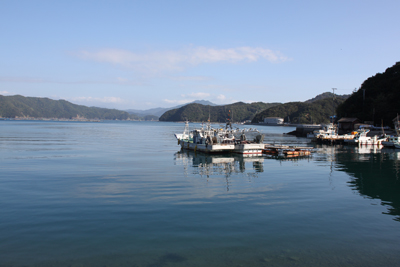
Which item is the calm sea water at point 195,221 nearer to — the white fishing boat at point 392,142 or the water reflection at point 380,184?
the water reflection at point 380,184

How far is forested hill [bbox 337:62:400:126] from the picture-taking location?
99.3 metres

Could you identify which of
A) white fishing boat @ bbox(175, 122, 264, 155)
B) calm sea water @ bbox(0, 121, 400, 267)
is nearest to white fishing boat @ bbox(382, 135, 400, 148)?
white fishing boat @ bbox(175, 122, 264, 155)

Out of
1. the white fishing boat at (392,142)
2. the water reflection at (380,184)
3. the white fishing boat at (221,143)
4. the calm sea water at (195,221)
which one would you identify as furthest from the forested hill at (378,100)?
the calm sea water at (195,221)

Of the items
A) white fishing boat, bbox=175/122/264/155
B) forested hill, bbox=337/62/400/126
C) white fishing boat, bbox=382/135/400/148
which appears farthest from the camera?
forested hill, bbox=337/62/400/126

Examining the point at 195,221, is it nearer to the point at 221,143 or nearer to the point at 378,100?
the point at 221,143

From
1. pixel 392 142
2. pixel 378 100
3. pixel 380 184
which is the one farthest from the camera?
pixel 378 100

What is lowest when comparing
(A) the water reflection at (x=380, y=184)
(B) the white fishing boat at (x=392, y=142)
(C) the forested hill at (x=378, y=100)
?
(A) the water reflection at (x=380, y=184)

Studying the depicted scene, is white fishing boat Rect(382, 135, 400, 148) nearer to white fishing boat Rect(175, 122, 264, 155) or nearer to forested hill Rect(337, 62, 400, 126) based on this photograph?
forested hill Rect(337, 62, 400, 126)

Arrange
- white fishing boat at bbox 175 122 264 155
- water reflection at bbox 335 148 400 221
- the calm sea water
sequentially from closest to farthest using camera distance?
the calm sea water, water reflection at bbox 335 148 400 221, white fishing boat at bbox 175 122 264 155

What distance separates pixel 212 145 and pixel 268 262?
34.9 meters

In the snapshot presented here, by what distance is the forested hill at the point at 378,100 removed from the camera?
326 feet

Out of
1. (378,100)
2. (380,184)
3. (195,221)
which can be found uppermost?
(378,100)

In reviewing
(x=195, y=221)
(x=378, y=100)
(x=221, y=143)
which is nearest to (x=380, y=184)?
(x=195, y=221)

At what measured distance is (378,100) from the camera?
10431 centimetres
